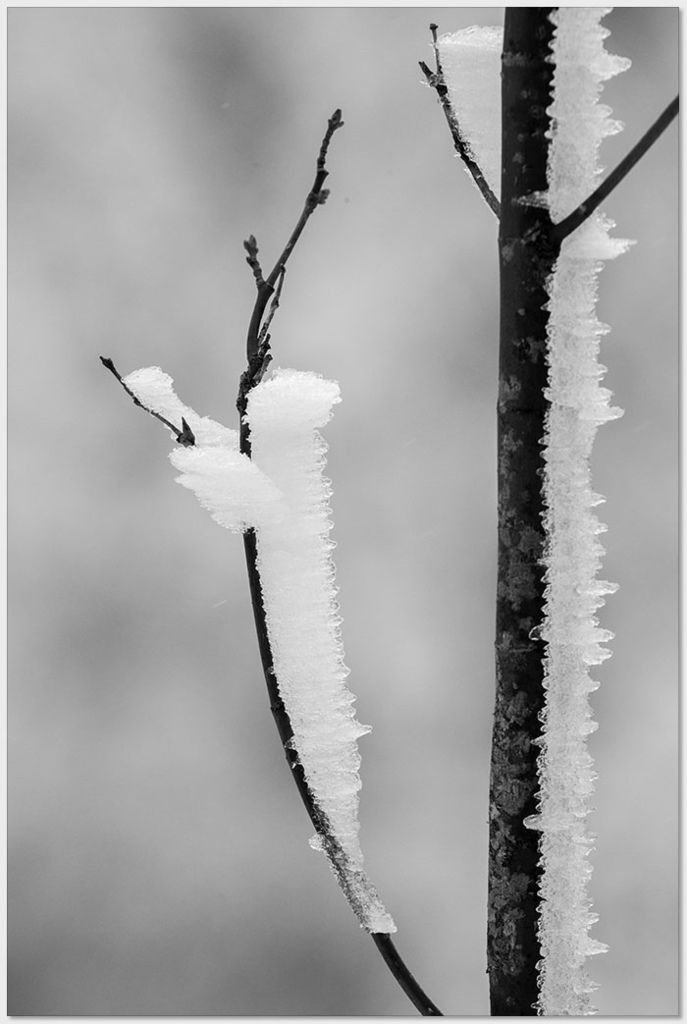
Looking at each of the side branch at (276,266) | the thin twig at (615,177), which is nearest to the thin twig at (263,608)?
the side branch at (276,266)

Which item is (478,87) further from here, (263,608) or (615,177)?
(263,608)

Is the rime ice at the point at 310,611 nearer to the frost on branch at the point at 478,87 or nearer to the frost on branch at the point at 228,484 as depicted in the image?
the frost on branch at the point at 228,484

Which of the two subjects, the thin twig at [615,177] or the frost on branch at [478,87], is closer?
the thin twig at [615,177]

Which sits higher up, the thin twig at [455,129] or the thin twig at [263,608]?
the thin twig at [455,129]

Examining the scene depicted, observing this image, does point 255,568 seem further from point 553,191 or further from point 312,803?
point 553,191

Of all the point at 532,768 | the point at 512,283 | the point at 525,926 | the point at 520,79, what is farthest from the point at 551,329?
the point at 525,926

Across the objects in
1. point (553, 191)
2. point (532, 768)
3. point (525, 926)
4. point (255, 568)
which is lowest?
point (525, 926)
